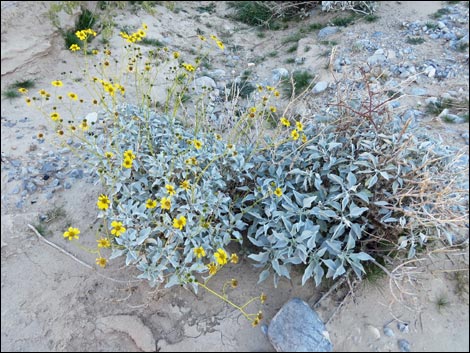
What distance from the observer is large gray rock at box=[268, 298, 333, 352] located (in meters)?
2.31

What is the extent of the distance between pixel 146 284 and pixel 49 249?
0.73m

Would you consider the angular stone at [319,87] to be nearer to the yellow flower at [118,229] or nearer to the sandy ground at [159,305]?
the sandy ground at [159,305]

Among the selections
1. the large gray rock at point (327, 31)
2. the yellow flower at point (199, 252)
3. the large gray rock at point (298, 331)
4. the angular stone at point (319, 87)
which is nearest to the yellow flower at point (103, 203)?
the yellow flower at point (199, 252)

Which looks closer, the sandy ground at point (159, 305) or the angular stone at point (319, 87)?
the sandy ground at point (159, 305)

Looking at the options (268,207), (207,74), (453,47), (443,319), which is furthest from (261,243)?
(453,47)

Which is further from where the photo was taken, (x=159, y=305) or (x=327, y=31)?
(x=327, y=31)

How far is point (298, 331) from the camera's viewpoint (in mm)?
2340

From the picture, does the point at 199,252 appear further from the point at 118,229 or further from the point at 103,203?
the point at 103,203

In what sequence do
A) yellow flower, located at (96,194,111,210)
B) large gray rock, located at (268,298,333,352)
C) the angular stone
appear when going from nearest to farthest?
1. yellow flower, located at (96,194,111,210)
2. large gray rock, located at (268,298,333,352)
3. the angular stone

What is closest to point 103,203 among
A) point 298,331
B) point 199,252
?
point 199,252

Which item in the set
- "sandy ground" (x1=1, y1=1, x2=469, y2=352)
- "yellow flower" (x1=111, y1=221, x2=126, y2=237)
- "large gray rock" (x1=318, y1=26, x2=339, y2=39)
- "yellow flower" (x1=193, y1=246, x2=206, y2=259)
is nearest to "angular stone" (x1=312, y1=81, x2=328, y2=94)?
"large gray rock" (x1=318, y1=26, x2=339, y2=39)

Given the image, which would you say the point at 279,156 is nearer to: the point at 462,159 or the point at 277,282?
the point at 277,282

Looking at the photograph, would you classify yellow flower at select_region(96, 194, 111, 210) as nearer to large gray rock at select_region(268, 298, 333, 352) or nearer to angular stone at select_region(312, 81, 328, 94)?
large gray rock at select_region(268, 298, 333, 352)

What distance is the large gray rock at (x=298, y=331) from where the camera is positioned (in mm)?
2307
